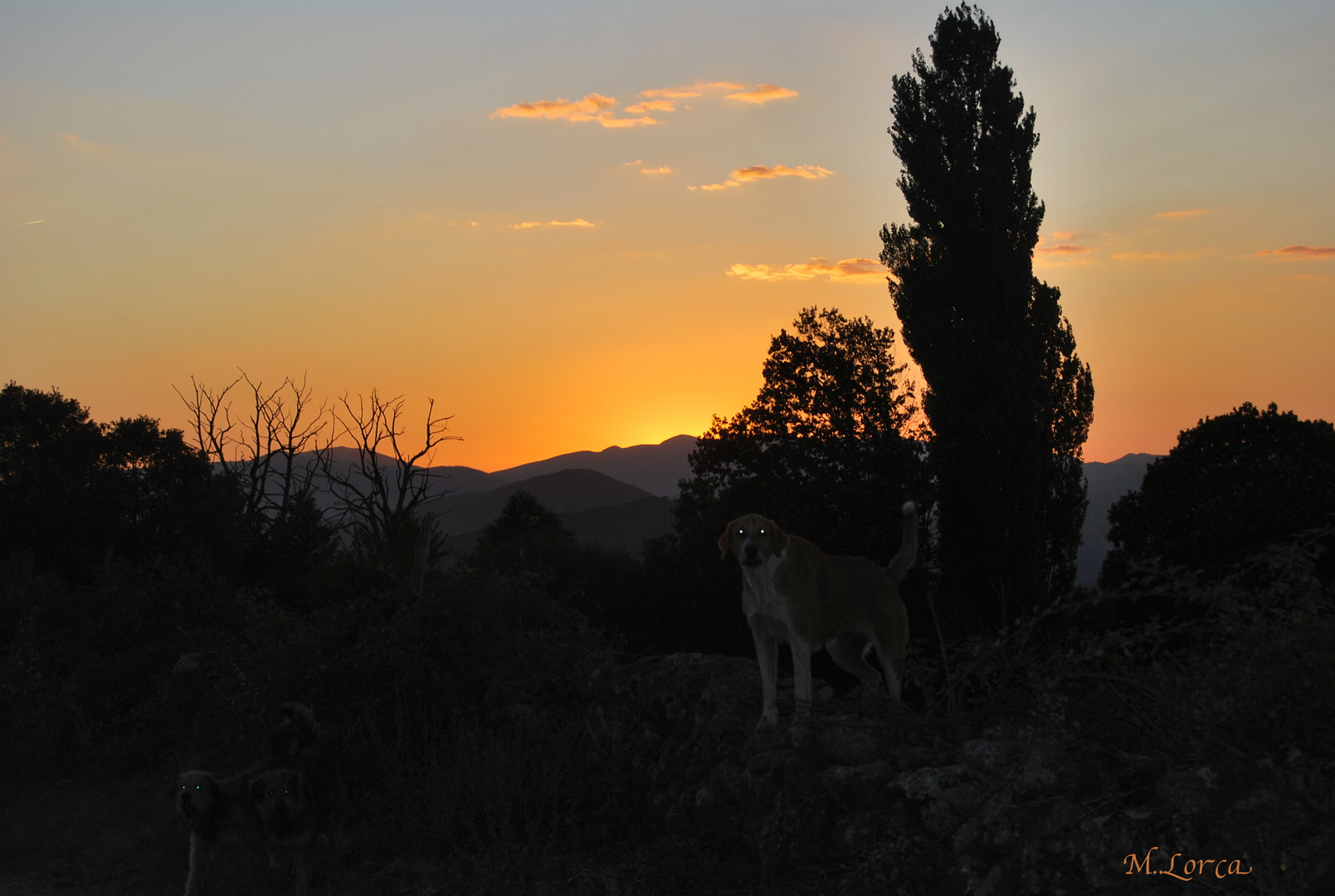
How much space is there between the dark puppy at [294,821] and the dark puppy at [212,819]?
4.1 inches

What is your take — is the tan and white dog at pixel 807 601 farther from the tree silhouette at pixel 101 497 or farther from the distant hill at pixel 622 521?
the distant hill at pixel 622 521

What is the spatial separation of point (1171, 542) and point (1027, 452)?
4.60m

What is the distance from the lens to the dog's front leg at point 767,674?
6578 millimetres

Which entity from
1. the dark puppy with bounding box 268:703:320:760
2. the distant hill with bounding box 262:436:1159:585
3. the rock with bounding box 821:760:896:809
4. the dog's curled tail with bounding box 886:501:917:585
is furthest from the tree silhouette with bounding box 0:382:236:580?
the distant hill with bounding box 262:436:1159:585

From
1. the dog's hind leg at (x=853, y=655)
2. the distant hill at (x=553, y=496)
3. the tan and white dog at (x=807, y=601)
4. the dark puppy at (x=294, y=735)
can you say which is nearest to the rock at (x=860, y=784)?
the tan and white dog at (x=807, y=601)

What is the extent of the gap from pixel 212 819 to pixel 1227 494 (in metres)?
20.5

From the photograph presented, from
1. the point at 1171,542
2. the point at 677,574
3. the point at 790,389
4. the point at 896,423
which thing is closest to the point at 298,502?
the point at 677,574

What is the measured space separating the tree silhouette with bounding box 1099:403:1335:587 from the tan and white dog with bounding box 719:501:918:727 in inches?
556

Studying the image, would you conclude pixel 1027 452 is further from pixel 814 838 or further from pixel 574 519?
pixel 574 519

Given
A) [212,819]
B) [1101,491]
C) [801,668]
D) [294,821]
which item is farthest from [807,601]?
[1101,491]

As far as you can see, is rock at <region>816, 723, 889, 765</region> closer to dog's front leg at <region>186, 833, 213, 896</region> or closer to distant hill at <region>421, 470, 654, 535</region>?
dog's front leg at <region>186, 833, 213, 896</region>

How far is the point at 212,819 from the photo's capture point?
6992 mm

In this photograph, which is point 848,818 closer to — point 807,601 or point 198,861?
point 807,601

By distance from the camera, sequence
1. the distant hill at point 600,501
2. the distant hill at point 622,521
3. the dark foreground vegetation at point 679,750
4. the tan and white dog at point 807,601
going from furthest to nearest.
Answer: the distant hill at point 600,501
the distant hill at point 622,521
the tan and white dog at point 807,601
the dark foreground vegetation at point 679,750
